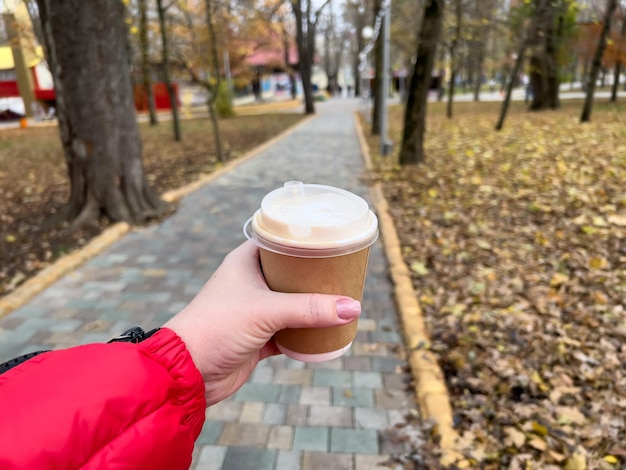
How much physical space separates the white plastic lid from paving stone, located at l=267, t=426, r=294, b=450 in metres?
1.77

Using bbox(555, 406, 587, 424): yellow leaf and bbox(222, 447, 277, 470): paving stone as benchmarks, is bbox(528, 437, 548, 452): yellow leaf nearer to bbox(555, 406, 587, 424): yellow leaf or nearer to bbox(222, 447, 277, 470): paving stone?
bbox(555, 406, 587, 424): yellow leaf

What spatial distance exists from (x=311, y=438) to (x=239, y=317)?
168 centimetres

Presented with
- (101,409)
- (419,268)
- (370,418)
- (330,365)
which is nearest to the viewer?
(101,409)

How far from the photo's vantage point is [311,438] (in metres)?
2.83

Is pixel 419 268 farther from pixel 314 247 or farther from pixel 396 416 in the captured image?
pixel 314 247

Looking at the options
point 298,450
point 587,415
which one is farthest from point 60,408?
point 587,415

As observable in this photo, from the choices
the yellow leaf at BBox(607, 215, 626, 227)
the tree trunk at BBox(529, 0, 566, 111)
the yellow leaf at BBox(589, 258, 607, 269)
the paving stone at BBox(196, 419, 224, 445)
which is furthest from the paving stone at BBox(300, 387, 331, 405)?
the tree trunk at BBox(529, 0, 566, 111)

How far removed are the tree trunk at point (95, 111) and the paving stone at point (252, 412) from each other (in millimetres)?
4330

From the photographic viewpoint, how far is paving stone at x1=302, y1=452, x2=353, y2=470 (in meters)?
2.61

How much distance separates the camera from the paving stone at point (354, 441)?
2721mm

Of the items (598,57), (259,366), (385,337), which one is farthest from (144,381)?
(598,57)

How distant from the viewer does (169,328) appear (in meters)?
1.42

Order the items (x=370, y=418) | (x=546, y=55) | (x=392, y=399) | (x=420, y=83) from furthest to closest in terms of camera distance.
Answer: (x=546, y=55) → (x=420, y=83) → (x=392, y=399) → (x=370, y=418)

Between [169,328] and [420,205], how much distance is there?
19.8 ft
